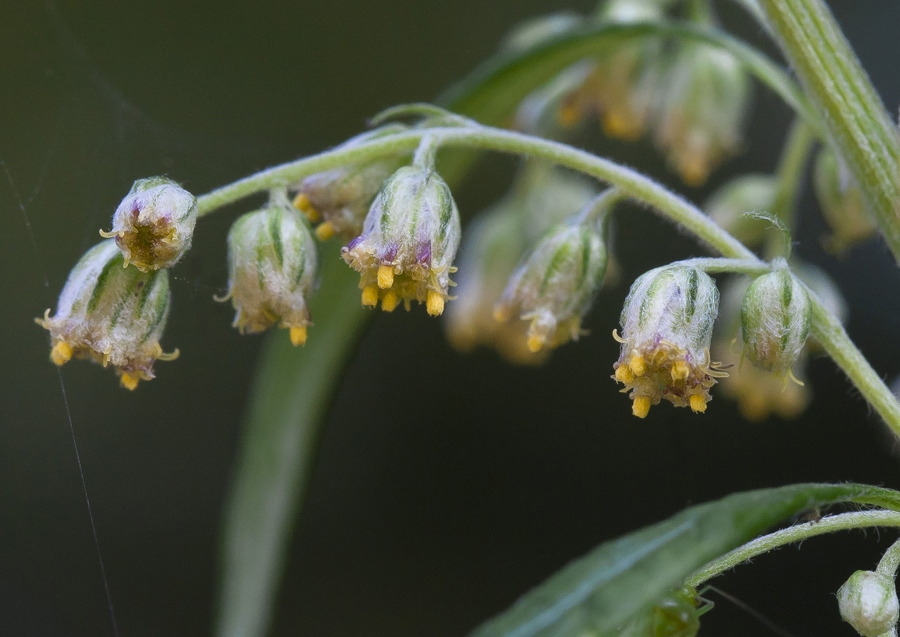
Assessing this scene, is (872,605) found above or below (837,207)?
below

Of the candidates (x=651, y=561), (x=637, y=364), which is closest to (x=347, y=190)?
(x=637, y=364)

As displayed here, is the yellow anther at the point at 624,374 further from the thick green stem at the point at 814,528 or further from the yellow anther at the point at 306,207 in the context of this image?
the yellow anther at the point at 306,207

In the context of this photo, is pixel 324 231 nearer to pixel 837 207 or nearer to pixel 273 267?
pixel 273 267

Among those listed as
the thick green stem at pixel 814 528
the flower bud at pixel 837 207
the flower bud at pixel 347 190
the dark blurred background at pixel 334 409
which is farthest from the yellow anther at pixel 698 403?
the dark blurred background at pixel 334 409

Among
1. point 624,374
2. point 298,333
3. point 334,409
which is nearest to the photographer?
point 624,374

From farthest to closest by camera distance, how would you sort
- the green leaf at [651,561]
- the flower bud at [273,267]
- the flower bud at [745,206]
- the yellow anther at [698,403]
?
the flower bud at [745,206] < the flower bud at [273,267] < the yellow anther at [698,403] < the green leaf at [651,561]
